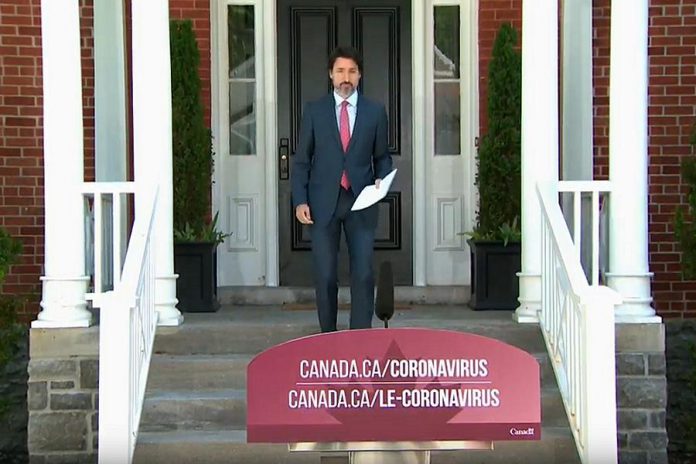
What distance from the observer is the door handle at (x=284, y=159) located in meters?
7.88

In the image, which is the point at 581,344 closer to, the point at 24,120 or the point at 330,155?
the point at 330,155

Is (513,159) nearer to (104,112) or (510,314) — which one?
(510,314)

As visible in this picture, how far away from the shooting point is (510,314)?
21.9 ft

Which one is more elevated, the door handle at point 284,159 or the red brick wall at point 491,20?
the red brick wall at point 491,20

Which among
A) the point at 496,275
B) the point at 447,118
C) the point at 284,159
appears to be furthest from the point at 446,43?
the point at 496,275

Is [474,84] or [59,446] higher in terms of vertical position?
[474,84]

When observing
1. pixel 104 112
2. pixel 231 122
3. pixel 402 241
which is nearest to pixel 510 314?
pixel 402 241

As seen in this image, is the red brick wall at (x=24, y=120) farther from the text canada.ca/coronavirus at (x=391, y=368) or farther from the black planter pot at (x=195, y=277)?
the text canada.ca/coronavirus at (x=391, y=368)

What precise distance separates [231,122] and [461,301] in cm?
222

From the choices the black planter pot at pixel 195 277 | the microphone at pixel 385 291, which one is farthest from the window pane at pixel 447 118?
the microphone at pixel 385 291

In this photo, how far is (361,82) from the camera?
790cm

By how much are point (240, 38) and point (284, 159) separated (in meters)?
0.99

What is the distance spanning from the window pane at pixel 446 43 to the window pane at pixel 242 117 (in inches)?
56.6

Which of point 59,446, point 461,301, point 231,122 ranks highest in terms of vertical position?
point 231,122
